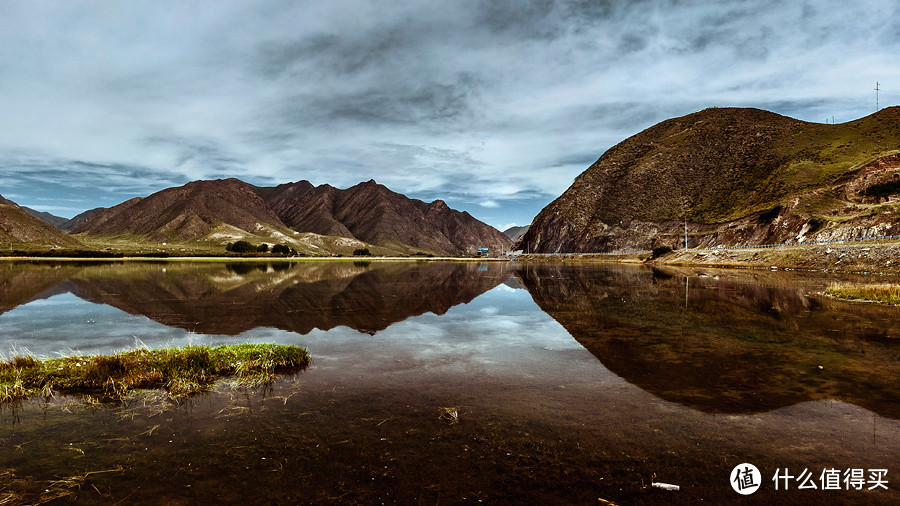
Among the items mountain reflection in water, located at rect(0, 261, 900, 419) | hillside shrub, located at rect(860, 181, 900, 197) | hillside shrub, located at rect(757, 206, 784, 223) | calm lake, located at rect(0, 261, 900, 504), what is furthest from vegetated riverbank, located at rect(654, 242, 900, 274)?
calm lake, located at rect(0, 261, 900, 504)

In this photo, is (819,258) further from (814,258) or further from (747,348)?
(747,348)

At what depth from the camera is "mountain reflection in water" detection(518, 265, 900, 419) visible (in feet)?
42.9

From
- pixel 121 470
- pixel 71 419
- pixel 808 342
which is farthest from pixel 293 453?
pixel 808 342

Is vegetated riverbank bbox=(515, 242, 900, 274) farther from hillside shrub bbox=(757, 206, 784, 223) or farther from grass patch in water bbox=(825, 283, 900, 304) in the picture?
grass patch in water bbox=(825, 283, 900, 304)

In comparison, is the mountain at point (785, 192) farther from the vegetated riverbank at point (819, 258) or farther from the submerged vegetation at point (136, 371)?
the submerged vegetation at point (136, 371)

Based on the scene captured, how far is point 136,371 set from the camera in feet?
44.3

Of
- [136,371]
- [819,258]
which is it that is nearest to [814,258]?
[819,258]

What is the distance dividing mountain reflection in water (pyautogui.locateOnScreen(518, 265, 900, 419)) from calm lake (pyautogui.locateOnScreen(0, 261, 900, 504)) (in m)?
0.14

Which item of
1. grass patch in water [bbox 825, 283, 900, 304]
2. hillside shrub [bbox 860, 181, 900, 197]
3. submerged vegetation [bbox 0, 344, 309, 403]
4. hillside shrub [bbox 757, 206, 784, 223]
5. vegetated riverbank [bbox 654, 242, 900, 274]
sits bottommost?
submerged vegetation [bbox 0, 344, 309, 403]

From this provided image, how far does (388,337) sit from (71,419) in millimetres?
13165

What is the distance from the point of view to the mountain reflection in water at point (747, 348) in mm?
13078

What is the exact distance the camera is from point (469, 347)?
20.0m

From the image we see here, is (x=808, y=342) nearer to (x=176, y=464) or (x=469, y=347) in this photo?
(x=469, y=347)

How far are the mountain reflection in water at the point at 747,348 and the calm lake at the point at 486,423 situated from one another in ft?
0.45
